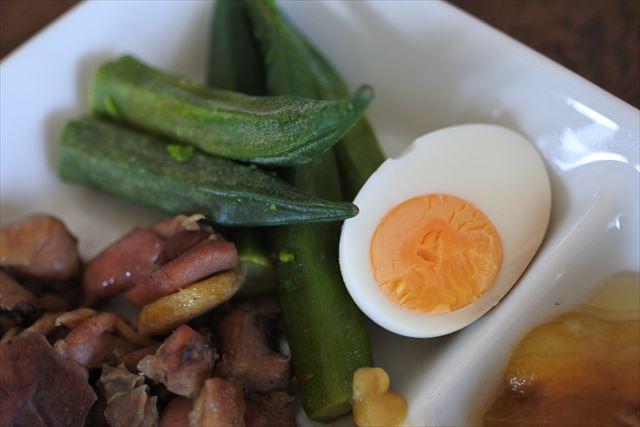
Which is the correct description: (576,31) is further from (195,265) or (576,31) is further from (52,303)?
(52,303)

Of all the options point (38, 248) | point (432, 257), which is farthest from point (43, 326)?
point (432, 257)

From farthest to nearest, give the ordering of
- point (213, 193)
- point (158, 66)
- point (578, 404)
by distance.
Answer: point (158, 66) → point (213, 193) → point (578, 404)

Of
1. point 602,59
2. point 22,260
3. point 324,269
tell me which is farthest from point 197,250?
point 602,59

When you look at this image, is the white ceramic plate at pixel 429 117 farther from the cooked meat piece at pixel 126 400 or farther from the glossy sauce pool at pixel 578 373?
the cooked meat piece at pixel 126 400

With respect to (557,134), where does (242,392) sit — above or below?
below

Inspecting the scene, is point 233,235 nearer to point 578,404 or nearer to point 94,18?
point 94,18
